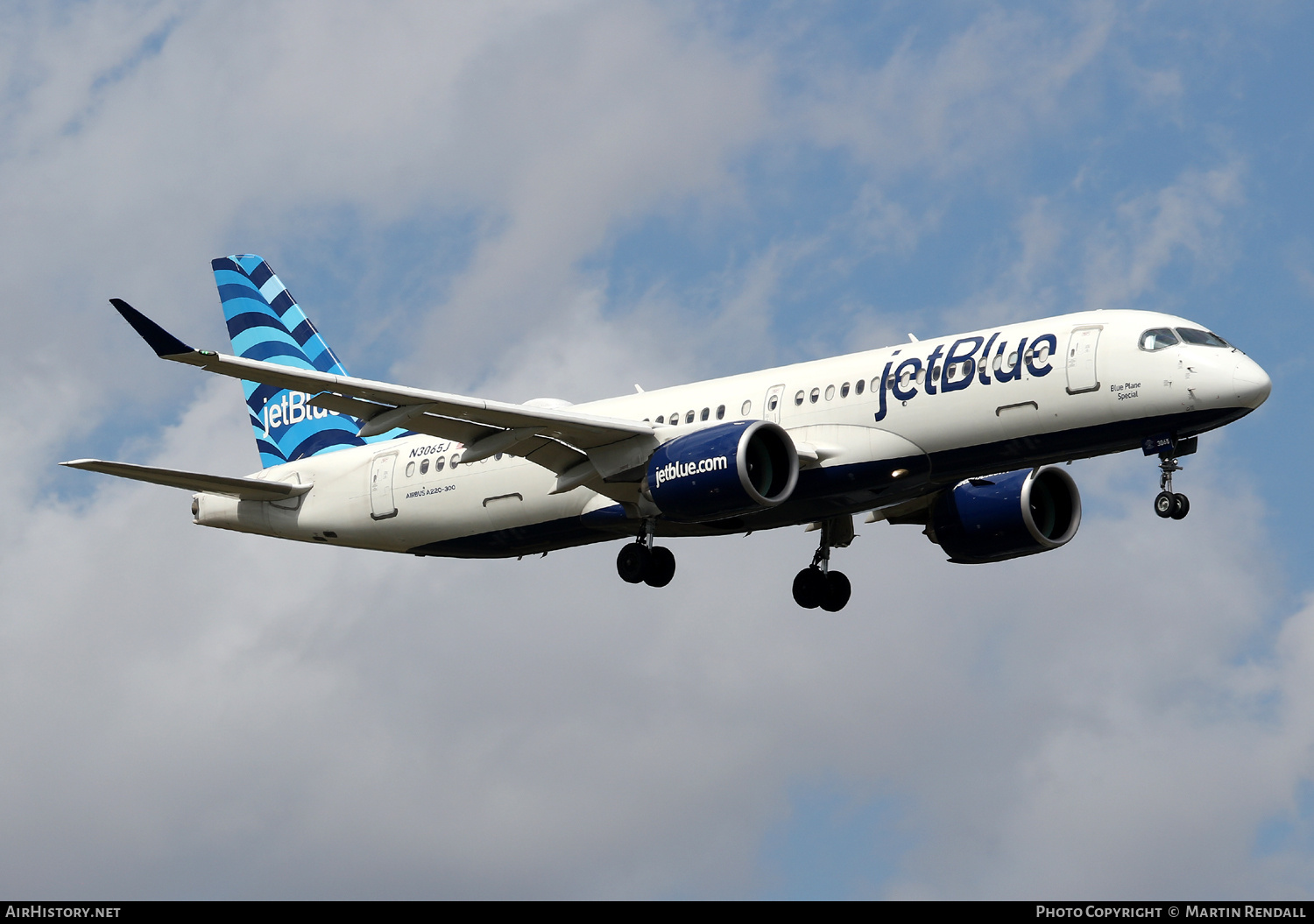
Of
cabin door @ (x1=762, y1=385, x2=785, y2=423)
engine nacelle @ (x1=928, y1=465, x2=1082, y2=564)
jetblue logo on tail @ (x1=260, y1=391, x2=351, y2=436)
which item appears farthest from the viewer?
jetblue logo on tail @ (x1=260, y1=391, x2=351, y2=436)

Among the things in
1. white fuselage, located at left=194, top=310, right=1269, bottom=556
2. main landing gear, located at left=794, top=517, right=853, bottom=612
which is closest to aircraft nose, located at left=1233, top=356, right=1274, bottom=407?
white fuselage, located at left=194, top=310, right=1269, bottom=556

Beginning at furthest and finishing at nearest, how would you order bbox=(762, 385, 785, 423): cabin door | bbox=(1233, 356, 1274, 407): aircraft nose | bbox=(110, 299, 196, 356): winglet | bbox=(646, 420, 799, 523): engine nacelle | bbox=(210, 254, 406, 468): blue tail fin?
1. bbox=(210, 254, 406, 468): blue tail fin
2. bbox=(762, 385, 785, 423): cabin door
3. bbox=(646, 420, 799, 523): engine nacelle
4. bbox=(1233, 356, 1274, 407): aircraft nose
5. bbox=(110, 299, 196, 356): winglet

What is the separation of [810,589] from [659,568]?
5730 mm

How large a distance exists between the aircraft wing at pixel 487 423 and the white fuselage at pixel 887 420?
1133mm

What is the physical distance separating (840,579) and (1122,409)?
11338 millimetres

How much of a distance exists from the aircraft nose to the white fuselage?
4 centimetres

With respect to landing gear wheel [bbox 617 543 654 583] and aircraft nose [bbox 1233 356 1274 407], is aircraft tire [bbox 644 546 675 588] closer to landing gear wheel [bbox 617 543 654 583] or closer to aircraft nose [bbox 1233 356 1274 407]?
landing gear wheel [bbox 617 543 654 583]

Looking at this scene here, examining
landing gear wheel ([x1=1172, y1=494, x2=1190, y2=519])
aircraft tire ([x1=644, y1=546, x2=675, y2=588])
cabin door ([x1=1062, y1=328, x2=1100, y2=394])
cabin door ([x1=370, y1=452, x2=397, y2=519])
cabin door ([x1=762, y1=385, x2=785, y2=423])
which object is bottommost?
landing gear wheel ([x1=1172, y1=494, x2=1190, y2=519])

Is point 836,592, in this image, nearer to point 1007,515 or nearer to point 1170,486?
point 1007,515

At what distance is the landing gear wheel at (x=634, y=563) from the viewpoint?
4378 cm

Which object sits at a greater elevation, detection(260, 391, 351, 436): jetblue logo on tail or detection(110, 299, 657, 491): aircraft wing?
detection(260, 391, 351, 436): jetblue logo on tail

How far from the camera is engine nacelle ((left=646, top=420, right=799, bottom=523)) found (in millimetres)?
39969

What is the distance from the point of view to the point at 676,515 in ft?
135
